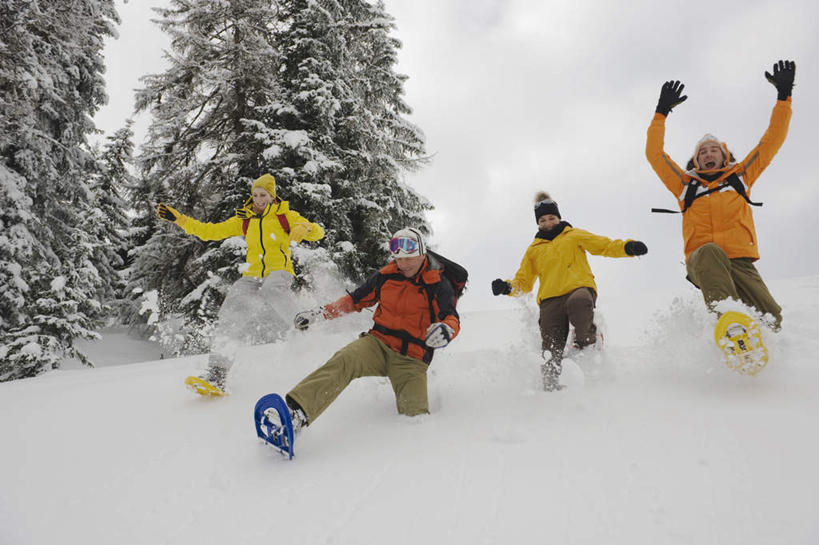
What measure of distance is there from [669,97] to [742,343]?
227 cm

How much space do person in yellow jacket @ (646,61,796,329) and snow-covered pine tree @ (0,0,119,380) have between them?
401 inches

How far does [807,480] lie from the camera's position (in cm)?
182

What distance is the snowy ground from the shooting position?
1.75 metres

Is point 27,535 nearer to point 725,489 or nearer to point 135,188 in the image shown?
point 725,489

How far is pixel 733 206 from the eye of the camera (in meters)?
3.48

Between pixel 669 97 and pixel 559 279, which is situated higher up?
pixel 669 97

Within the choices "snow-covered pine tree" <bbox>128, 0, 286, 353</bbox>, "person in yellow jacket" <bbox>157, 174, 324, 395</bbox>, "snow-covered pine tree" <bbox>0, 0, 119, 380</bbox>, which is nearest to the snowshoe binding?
"person in yellow jacket" <bbox>157, 174, 324, 395</bbox>

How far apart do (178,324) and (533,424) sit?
30.3ft

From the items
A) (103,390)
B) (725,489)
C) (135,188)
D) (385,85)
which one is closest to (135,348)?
(135,188)

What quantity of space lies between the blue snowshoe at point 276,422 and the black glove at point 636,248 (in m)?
2.89

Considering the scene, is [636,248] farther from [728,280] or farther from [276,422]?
[276,422]

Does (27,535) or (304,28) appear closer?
(27,535)

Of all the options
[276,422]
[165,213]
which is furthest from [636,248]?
[165,213]

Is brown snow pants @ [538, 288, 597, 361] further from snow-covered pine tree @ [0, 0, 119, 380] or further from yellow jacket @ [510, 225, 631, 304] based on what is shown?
snow-covered pine tree @ [0, 0, 119, 380]
